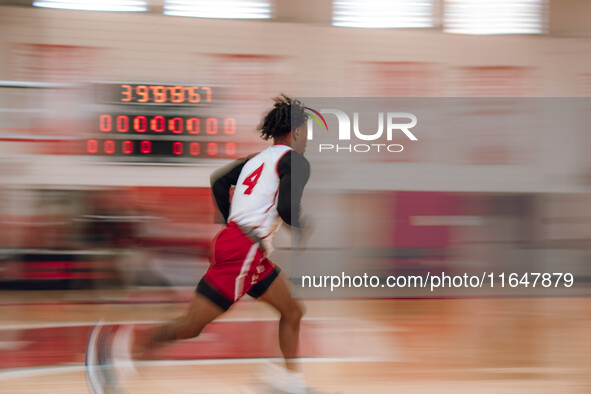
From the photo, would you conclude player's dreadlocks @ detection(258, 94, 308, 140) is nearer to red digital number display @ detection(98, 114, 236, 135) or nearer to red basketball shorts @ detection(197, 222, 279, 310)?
red basketball shorts @ detection(197, 222, 279, 310)

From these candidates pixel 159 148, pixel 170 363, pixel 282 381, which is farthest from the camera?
pixel 159 148

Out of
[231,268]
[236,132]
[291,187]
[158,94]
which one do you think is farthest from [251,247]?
[158,94]

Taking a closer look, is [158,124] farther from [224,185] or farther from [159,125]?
[224,185]

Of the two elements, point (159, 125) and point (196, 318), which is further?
point (159, 125)

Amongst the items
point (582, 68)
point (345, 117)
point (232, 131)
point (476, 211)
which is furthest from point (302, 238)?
point (582, 68)

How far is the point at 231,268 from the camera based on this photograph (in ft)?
9.37

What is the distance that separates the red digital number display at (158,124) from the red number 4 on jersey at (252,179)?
11.3 feet

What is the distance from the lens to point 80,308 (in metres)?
5.96

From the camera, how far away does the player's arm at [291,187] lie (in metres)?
2.87

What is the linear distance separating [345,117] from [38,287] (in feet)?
12.0

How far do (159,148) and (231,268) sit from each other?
146 inches

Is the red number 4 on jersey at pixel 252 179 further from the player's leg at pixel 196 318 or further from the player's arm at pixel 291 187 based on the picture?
the player's leg at pixel 196 318

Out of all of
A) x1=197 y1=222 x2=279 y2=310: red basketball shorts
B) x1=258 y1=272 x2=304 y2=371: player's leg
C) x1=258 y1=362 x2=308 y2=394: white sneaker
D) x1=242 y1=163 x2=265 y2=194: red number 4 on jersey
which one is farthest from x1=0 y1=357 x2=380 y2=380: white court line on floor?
x1=242 y1=163 x2=265 y2=194: red number 4 on jersey

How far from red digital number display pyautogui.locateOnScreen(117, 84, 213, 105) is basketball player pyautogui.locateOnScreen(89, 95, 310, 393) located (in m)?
3.42
